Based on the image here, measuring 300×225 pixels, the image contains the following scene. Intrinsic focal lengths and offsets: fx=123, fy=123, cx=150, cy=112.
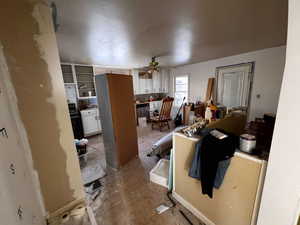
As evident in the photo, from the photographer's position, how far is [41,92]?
919mm

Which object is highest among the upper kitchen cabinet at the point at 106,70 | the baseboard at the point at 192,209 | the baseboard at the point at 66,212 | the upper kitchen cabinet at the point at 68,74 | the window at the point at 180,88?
the upper kitchen cabinet at the point at 106,70

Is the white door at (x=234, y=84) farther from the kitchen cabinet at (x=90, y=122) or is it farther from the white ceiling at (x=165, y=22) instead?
the kitchen cabinet at (x=90, y=122)

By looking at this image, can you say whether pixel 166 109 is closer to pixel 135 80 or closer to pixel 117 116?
pixel 135 80

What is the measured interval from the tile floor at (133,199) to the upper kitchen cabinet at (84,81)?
7.69ft

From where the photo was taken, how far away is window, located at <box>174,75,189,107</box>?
5.24 meters

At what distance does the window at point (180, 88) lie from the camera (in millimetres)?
5239

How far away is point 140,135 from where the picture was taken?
3.92m

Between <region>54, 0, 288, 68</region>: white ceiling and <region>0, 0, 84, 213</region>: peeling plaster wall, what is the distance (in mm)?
492

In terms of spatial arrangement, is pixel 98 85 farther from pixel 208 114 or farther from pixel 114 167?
pixel 208 114

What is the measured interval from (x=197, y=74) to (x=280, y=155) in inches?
172

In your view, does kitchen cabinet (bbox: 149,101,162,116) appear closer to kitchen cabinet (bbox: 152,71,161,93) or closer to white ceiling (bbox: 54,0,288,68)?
kitchen cabinet (bbox: 152,71,161,93)

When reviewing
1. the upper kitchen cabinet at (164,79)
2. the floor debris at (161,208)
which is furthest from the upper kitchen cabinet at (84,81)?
the floor debris at (161,208)

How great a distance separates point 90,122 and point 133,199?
288 cm

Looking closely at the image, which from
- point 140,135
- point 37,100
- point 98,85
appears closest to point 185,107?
point 140,135
